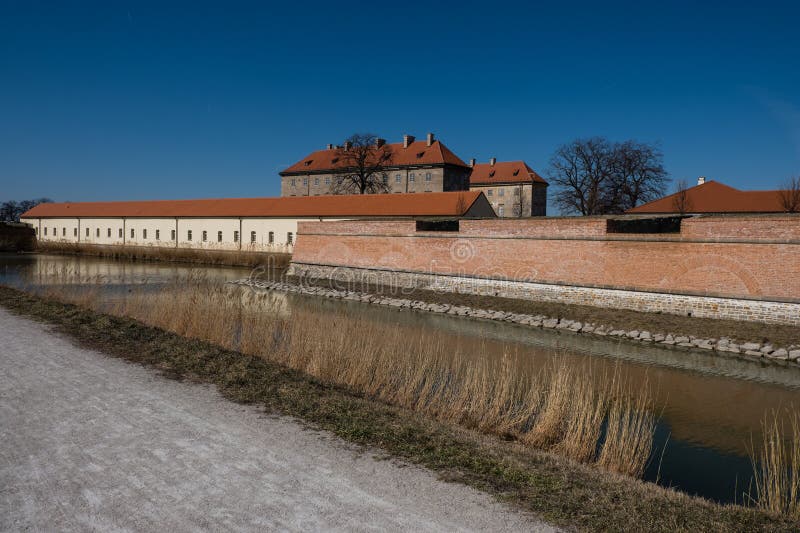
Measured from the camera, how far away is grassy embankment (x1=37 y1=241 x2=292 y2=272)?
1211 inches

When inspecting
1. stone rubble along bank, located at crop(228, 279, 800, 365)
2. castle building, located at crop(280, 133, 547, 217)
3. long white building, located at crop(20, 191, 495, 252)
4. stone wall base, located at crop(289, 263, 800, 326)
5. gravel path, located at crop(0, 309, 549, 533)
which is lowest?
stone rubble along bank, located at crop(228, 279, 800, 365)

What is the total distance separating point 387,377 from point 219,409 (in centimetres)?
234

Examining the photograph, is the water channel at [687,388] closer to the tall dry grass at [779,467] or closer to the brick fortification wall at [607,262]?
the tall dry grass at [779,467]

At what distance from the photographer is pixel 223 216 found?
35938mm

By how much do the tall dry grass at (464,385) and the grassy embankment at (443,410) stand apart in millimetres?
21

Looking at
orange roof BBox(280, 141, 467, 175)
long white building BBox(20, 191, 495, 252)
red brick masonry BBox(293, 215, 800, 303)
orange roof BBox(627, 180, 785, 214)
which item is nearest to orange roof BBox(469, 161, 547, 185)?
orange roof BBox(280, 141, 467, 175)

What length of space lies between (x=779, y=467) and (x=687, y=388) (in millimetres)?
4763

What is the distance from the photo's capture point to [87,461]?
3666 millimetres

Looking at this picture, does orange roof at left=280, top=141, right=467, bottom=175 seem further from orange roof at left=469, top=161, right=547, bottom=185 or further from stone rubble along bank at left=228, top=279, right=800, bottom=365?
stone rubble along bank at left=228, top=279, right=800, bottom=365

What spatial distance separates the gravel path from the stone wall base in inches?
469

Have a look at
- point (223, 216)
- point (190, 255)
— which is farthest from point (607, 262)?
point (223, 216)

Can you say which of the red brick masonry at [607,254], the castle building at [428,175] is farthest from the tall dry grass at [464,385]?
the castle building at [428,175]

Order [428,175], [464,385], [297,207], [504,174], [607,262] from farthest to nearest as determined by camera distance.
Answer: [504,174] → [428,175] → [297,207] → [607,262] → [464,385]

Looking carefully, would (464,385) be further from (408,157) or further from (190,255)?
(408,157)
